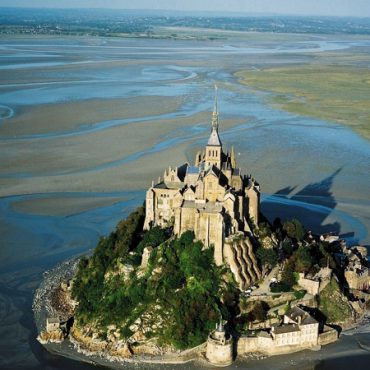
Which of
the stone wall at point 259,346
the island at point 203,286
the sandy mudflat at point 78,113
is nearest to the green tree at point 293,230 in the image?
the island at point 203,286

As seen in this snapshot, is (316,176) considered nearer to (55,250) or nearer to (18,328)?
(55,250)

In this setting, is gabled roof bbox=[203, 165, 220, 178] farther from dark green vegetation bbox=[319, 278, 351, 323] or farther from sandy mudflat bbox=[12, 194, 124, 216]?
sandy mudflat bbox=[12, 194, 124, 216]

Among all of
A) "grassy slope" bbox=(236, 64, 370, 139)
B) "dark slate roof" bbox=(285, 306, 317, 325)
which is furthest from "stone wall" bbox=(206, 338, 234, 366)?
"grassy slope" bbox=(236, 64, 370, 139)

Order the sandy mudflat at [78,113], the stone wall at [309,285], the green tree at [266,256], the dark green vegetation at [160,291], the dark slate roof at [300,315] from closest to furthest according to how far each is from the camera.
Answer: the dark slate roof at [300,315]
the dark green vegetation at [160,291]
the stone wall at [309,285]
the green tree at [266,256]
the sandy mudflat at [78,113]

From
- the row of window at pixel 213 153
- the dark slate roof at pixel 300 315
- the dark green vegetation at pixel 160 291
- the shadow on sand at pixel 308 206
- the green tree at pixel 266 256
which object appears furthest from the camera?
the shadow on sand at pixel 308 206

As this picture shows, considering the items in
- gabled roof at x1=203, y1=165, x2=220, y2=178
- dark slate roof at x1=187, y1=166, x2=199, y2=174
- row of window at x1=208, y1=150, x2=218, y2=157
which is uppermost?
row of window at x1=208, y1=150, x2=218, y2=157

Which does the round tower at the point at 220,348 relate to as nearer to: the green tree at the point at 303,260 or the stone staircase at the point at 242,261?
the stone staircase at the point at 242,261

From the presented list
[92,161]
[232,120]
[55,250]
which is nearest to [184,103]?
[232,120]

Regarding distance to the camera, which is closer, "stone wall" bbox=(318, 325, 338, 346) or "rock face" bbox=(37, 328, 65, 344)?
"rock face" bbox=(37, 328, 65, 344)
